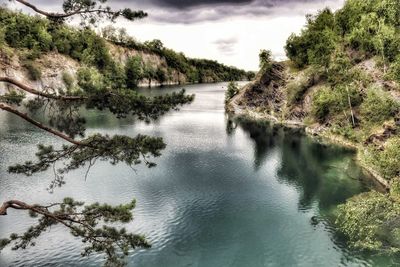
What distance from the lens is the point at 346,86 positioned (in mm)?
73875

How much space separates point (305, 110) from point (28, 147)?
207ft

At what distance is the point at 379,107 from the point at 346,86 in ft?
47.4

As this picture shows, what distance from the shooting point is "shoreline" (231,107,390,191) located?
159 feet

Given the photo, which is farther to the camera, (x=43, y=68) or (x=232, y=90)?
(x=43, y=68)

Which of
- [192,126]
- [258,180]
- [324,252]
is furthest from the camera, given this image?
[192,126]

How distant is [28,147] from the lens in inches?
2297

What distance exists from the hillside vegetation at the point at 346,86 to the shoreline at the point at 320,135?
282 mm

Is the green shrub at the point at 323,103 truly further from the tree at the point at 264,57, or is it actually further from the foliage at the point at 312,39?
the tree at the point at 264,57

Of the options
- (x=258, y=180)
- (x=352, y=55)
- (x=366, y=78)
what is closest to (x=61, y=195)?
(x=258, y=180)

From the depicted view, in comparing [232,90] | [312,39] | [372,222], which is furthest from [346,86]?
[232,90]

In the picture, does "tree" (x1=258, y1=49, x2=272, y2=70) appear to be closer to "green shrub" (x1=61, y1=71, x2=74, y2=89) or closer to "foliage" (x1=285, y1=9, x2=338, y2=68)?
"foliage" (x1=285, y1=9, x2=338, y2=68)

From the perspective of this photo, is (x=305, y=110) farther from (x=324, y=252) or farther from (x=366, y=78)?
(x=324, y=252)

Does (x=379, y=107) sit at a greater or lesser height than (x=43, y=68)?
lesser

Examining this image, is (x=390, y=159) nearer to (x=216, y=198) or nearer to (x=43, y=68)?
(x=216, y=198)
